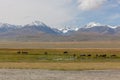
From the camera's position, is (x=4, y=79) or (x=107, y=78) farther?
(x=107, y=78)

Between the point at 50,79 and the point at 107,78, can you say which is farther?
the point at 107,78

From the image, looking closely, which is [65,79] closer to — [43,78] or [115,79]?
[43,78]

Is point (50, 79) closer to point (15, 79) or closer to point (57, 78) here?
point (57, 78)

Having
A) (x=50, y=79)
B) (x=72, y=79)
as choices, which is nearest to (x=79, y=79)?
(x=72, y=79)

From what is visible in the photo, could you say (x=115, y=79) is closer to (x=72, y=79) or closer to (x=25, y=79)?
(x=72, y=79)

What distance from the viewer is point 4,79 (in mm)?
28609

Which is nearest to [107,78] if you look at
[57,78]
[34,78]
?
[57,78]

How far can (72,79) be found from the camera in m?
29.8

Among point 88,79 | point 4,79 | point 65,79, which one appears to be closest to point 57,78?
point 65,79

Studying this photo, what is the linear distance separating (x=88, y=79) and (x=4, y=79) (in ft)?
28.4

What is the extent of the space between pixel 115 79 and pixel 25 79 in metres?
9.49

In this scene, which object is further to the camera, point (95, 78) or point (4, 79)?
point (95, 78)

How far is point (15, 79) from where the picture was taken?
94.4 ft

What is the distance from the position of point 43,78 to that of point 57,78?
1.51 meters
